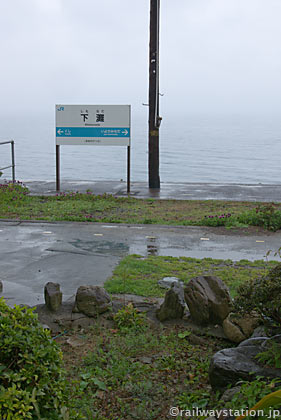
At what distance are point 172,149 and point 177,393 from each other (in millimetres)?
40332

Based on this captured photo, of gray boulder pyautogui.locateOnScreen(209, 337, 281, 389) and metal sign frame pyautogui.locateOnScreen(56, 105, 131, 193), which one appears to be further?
metal sign frame pyautogui.locateOnScreen(56, 105, 131, 193)

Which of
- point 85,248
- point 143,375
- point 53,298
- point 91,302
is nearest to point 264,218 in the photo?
point 85,248

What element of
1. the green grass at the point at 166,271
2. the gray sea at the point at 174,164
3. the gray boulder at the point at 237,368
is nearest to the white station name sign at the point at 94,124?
the green grass at the point at 166,271

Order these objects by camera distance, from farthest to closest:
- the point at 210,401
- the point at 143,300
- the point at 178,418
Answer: the point at 143,300 < the point at 210,401 < the point at 178,418

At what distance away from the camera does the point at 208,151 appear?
41.6 meters

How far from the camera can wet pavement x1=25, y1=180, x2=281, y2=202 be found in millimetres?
14008

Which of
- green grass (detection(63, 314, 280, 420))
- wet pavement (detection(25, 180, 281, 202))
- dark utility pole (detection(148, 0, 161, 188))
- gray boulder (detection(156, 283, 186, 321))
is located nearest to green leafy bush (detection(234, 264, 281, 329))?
green grass (detection(63, 314, 280, 420))

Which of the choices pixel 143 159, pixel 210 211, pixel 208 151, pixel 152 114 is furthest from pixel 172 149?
pixel 210 211

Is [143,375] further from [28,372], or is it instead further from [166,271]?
[166,271]

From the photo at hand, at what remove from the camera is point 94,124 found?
48.9ft

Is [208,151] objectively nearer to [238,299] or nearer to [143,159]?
[143,159]

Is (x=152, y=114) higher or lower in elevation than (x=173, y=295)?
higher

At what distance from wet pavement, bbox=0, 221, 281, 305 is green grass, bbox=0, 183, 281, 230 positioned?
0.41m

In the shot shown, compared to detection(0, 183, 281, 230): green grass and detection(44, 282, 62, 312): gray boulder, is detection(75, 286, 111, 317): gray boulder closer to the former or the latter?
detection(44, 282, 62, 312): gray boulder
